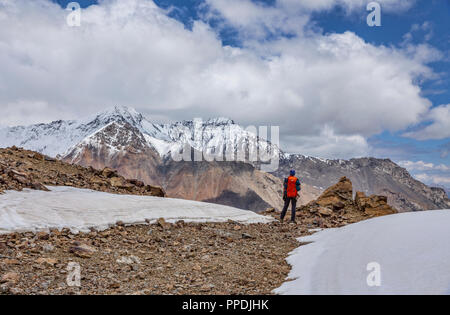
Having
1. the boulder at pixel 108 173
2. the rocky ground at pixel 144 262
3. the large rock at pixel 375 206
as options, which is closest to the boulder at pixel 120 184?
the boulder at pixel 108 173

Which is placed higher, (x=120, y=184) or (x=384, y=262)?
(x=120, y=184)

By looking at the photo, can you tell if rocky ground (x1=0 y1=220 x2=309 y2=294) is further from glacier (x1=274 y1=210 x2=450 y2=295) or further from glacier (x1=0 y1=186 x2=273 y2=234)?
glacier (x1=274 y1=210 x2=450 y2=295)

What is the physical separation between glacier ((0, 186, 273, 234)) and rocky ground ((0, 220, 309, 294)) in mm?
633

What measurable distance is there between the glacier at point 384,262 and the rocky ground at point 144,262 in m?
0.76

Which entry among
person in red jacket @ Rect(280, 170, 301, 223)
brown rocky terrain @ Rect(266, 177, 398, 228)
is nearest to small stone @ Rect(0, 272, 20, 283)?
brown rocky terrain @ Rect(266, 177, 398, 228)

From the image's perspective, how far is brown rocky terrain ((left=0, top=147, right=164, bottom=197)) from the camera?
1345cm

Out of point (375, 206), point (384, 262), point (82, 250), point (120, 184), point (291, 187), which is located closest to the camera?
point (384, 262)

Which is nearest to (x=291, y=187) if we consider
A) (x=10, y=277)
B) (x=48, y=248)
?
(x=48, y=248)

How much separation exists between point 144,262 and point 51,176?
10.4 m

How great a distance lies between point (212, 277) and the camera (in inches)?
289

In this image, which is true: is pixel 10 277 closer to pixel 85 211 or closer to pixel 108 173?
pixel 85 211

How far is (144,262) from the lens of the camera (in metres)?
8.41

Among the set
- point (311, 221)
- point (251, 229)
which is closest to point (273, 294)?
Answer: point (251, 229)

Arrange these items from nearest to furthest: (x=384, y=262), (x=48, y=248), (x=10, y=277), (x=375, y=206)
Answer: (x=10, y=277), (x=384, y=262), (x=48, y=248), (x=375, y=206)
